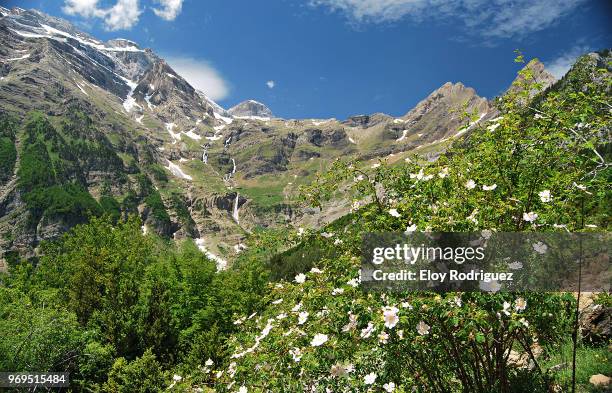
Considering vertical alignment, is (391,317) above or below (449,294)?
below

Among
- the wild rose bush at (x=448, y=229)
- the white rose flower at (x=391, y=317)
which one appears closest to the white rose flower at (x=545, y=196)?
the wild rose bush at (x=448, y=229)

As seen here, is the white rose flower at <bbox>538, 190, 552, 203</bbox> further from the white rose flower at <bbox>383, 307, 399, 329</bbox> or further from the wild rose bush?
the white rose flower at <bbox>383, 307, 399, 329</bbox>

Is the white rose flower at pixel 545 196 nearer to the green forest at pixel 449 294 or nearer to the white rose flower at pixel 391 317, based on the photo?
the green forest at pixel 449 294

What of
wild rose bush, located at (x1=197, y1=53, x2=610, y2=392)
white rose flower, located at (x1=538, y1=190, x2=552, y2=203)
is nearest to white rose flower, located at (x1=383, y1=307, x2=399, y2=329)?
wild rose bush, located at (x1=197, y1=53, x2=610, y2=392)

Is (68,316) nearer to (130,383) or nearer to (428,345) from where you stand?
(130,383)

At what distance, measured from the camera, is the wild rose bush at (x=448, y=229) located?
200 inches

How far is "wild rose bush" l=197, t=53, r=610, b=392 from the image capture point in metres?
5.08

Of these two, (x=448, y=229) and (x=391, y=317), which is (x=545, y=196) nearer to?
(x=448, y=229)

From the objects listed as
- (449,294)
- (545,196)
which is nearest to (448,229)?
(449,294)

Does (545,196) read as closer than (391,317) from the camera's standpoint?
No

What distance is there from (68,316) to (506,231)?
86.7 feet

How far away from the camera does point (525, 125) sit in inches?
265

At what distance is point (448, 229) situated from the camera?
17.1 feet

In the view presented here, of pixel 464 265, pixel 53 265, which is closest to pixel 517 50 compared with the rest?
pixel 464 265
